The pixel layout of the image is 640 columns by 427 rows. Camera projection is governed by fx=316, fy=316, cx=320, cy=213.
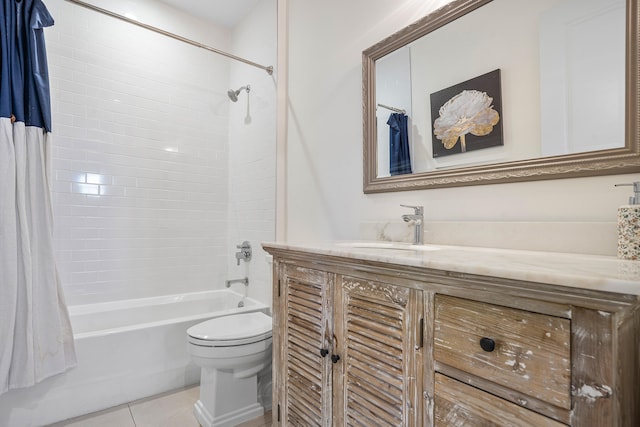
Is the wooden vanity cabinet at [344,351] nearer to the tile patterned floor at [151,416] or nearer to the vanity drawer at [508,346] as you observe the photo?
the vanity drawer at [508,346]

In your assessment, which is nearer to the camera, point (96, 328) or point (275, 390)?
point (275, 390)

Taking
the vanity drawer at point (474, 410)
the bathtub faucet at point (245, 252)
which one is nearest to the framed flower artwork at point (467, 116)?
the vanity drawer at point (474, 410)

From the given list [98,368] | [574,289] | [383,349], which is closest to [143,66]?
[98,368]

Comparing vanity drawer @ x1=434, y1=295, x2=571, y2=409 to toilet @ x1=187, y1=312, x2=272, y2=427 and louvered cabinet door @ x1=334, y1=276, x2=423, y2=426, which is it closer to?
louvered cabinet door @ x1=334, y1=276, x2=423, y2=426

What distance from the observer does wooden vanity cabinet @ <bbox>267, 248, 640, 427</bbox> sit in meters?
0.54

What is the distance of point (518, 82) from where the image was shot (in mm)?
1079

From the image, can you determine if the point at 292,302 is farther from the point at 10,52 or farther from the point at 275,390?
the point at 10,52

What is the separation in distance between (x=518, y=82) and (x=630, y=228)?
58cm

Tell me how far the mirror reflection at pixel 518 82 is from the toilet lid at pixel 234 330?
1110 millimetres

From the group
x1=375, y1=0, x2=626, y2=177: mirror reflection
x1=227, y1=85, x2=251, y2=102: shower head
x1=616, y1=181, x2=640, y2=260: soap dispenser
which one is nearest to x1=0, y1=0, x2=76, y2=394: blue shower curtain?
x1=227, y1=85, x2=251, y2=102: shower head

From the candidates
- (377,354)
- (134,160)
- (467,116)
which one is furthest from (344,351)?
(134,160)

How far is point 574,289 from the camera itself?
1.79 ft

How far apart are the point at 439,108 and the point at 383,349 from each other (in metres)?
0.98

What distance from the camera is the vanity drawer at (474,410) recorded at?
62 centimetres
